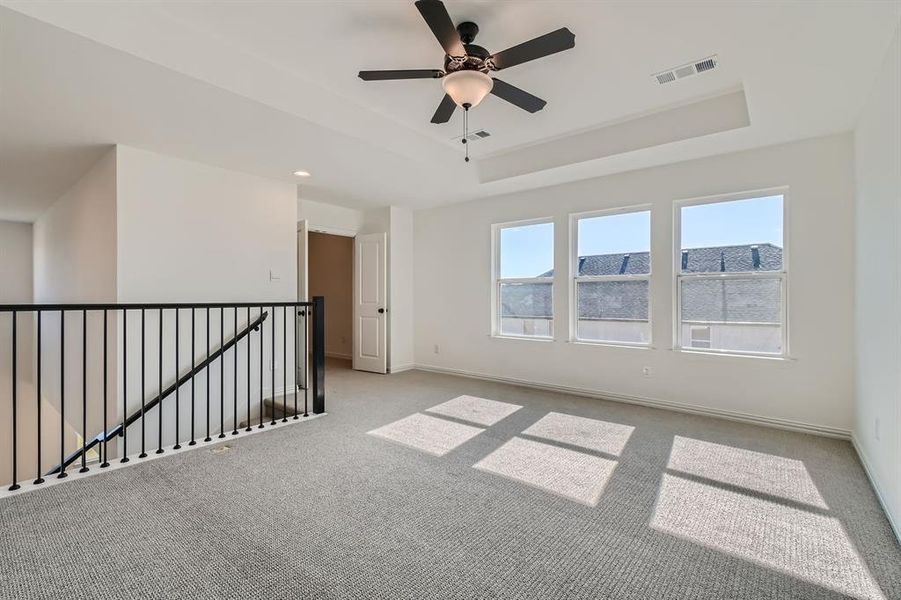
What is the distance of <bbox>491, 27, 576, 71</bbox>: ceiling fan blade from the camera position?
2.10 meters

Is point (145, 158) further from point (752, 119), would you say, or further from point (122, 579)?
point (752, 119)

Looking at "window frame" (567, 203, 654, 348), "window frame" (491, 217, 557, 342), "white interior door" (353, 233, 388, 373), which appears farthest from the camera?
"white interior door" (353, 233, 388, 373)

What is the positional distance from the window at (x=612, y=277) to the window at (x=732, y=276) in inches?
14.1

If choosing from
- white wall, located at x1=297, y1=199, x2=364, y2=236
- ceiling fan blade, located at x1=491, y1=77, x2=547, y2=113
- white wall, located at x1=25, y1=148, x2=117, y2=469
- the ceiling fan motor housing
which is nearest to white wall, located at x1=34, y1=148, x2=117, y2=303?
white wall, located at x1=25, y1=148, x2=117, y2=469

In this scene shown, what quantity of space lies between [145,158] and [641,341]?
5.20 m

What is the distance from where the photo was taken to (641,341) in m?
4.53

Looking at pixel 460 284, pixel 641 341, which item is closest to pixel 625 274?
pixel 641 341

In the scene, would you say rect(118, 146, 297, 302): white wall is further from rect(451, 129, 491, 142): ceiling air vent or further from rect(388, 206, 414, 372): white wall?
rect(451, 129, 491, 142): ceiling air vent

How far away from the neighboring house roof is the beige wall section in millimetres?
4099

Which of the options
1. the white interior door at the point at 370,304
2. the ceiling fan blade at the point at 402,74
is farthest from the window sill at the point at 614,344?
the ceiling fan blade at the point at 402,74

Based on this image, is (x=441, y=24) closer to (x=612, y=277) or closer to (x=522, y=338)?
(x=612, y=277)

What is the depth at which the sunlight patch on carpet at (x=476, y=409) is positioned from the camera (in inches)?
155

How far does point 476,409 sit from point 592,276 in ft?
6.79

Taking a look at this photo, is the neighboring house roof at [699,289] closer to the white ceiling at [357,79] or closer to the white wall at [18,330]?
the white ceiling at [357,79]
